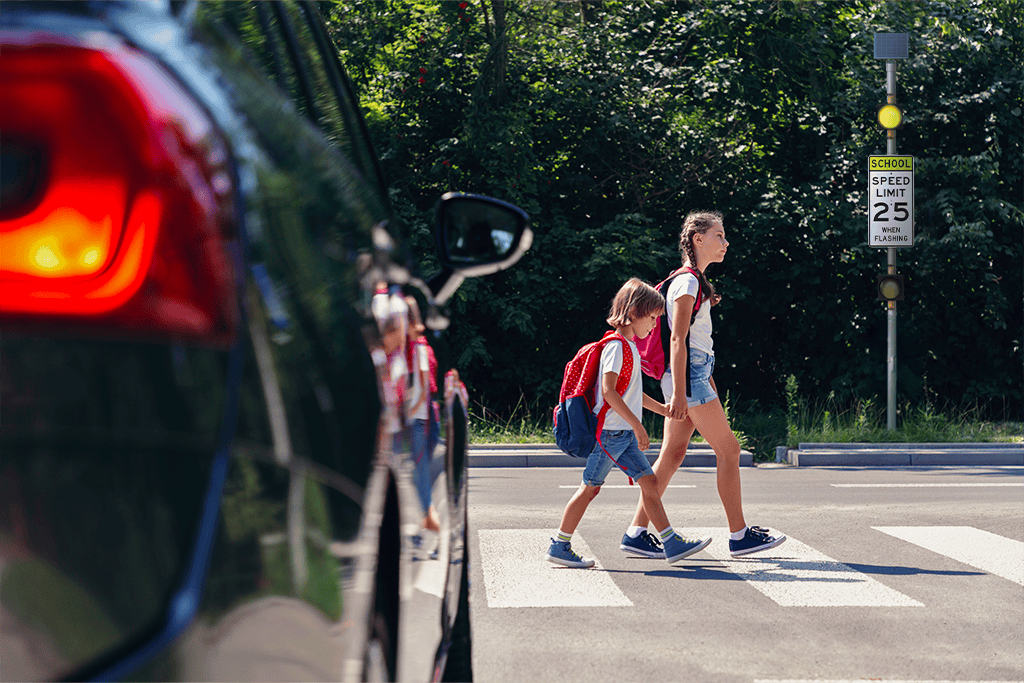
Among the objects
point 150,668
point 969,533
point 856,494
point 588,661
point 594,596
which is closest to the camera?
point 150,668

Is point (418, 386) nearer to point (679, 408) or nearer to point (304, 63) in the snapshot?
point (304, 63)

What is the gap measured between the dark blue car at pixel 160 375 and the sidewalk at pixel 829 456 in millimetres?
11104

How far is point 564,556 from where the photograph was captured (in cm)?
630

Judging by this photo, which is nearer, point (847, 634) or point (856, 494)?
point (847, 634)

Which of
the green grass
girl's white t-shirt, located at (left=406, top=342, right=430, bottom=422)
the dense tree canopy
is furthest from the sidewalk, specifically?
girl's white t-shirt, located at (left=406, top=342, right=430, bottom=422)

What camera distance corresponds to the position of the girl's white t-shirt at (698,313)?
21.0 feet

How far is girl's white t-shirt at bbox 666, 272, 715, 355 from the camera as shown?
6414 mm

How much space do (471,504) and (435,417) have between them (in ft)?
22.0

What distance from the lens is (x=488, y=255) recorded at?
309 cm

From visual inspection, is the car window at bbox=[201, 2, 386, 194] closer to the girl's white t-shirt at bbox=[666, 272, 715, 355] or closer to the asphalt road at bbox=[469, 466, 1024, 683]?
the asphalt road at bbox=[469, 466, 1024, 683]

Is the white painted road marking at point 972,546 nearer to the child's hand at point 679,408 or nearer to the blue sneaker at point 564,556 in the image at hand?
the child's hand at point 679,408

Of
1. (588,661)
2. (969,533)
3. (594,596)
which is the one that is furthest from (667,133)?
(588,661)

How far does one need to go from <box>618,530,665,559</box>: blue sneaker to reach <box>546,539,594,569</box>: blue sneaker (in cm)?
40

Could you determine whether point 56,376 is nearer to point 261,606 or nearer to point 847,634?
point 261,606
